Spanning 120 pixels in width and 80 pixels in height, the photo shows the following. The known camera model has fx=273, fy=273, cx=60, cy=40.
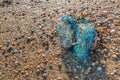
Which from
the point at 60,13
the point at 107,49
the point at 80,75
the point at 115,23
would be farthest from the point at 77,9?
the point at 80,75

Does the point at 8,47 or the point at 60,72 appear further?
the point at 8,47

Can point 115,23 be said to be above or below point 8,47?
above

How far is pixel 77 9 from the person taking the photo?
4.98 metres

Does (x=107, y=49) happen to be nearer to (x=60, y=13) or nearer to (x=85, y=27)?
(x=85, y=27)

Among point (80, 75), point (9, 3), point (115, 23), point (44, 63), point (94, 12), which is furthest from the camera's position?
point (9, 3)

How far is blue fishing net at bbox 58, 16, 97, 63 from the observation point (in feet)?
13.2

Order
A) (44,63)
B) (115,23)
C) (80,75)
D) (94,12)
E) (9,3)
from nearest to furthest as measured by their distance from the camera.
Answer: (80,75) → (44,63) → (115,23) → (94,12) → (9,3)

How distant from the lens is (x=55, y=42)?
14.3 ft

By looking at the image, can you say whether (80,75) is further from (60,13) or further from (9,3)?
(9,3)

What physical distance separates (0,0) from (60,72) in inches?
101

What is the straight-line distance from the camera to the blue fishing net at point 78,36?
13.2ft

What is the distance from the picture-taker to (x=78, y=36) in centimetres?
411

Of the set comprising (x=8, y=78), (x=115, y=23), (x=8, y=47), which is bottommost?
(x=8, y=78)

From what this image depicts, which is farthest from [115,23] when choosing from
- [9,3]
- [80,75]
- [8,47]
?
[9,3]
